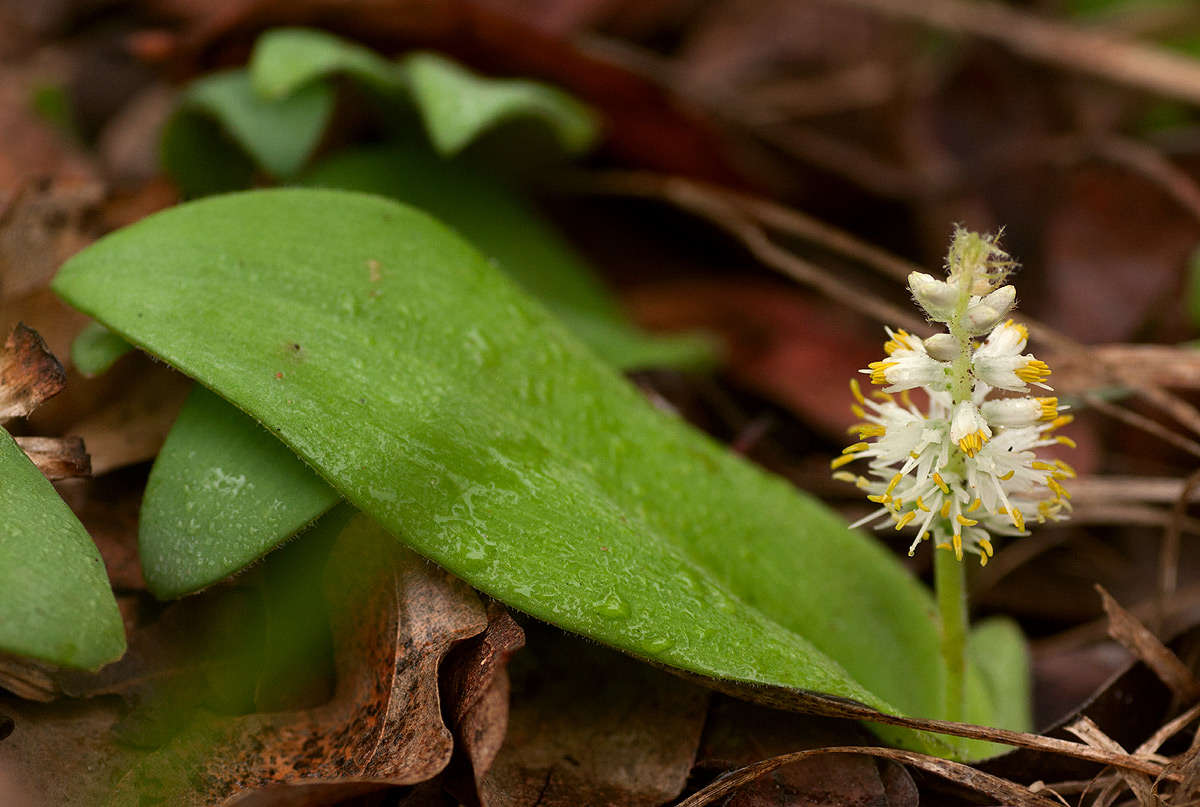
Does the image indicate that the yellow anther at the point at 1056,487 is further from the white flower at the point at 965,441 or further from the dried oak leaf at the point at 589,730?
the dried oak leaf at the point at 589,730

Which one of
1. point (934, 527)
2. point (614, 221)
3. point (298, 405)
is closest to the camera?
point (298, 405)

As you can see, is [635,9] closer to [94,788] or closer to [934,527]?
[934,527]

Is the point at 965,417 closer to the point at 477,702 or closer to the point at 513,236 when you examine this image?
the point at 477,702

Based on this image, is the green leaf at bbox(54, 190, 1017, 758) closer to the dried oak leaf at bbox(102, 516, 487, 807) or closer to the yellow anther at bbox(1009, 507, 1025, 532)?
the dried oak leaf at bbox(102, 516, 487, 807)

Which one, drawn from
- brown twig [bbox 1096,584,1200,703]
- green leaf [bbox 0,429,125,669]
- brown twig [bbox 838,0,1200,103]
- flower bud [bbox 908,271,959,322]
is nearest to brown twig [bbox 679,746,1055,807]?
brown twig [bbox 1096,584,1200,703]

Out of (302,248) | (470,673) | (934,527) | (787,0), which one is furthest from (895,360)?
(787,0)

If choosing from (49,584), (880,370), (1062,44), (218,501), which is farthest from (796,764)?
(1062,44)
